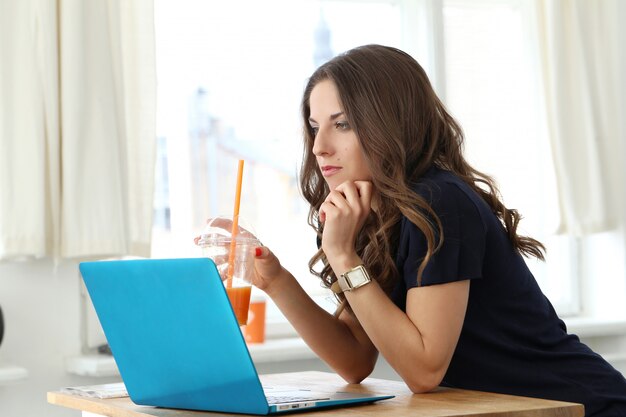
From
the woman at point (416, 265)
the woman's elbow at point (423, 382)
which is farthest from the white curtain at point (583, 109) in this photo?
the woman's elbow at point (423, 382)

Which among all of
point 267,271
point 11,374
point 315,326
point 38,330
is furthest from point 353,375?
point 38,330

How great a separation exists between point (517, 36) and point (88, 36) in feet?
5.27

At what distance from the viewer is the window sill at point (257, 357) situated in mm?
2549

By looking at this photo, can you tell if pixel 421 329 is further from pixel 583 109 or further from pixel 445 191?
pixel 583 109

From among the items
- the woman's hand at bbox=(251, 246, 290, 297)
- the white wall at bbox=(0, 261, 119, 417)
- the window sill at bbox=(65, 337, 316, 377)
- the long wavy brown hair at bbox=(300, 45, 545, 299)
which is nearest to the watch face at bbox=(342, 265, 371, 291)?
the long wavy brown hair at bbox=(300, 45, 545, 299)

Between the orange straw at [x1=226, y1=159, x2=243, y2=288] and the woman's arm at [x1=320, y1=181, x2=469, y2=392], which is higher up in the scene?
the orange straw at [x1=226, y1=159, x2=243, y2=288]

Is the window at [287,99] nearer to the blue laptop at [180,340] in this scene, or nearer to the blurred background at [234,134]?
the blurred background at [234,134]

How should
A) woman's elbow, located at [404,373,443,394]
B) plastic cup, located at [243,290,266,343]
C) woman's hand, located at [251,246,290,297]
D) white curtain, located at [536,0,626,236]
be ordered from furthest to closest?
white curtain, located at [536,0,626,236] < plastic cup, located at [243,290,266,343] < woman's hand, located at [251,246,290,297] < woman's elbow, located at [404,373,443,394]

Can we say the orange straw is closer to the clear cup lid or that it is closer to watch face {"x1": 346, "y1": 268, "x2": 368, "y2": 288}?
the clear cup lid

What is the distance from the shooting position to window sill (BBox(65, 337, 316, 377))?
8.36 ft

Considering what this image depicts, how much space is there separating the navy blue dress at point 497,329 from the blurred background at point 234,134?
95 centimetres

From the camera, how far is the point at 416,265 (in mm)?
1605

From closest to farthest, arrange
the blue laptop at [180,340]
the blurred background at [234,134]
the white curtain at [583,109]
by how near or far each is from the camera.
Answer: the blue laptop at [180,340]
the blurred background at [234,134]
the white curtain at [583,109]

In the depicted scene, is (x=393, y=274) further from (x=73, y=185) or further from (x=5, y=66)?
(x=5, y=66)
